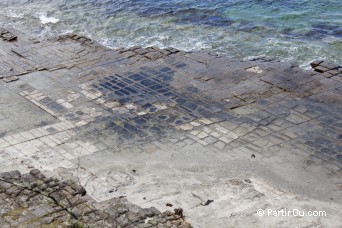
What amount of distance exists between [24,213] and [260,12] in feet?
54.4

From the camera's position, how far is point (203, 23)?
72.4 feet

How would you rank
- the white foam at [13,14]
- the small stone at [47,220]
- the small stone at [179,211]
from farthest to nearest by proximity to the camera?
the white foam at [13,14], the small stone at [179,211], the small stone at [47,220]

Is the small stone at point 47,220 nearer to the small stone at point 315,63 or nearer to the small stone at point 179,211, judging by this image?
the small stone at point 179,211

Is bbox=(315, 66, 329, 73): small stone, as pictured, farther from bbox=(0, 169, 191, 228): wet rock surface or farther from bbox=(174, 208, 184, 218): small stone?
A: bbox=(0, 169, 191, 228): wet rock surface

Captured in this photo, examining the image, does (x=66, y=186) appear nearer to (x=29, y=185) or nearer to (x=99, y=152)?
(x=29, y=185)

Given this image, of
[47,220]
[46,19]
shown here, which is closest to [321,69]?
[47,220]

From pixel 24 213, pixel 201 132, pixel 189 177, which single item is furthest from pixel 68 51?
pixel 24 213

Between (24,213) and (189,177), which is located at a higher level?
(24,213)

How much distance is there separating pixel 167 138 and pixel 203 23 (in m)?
10.1

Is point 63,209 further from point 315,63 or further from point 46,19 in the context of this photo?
point 46,19

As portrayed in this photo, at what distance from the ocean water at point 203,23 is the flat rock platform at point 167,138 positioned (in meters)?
1.92

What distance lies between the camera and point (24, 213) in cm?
922

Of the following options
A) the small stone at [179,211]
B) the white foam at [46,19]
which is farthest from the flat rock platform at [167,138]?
the white foam at [46,19]

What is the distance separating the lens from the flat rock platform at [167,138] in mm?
9969
